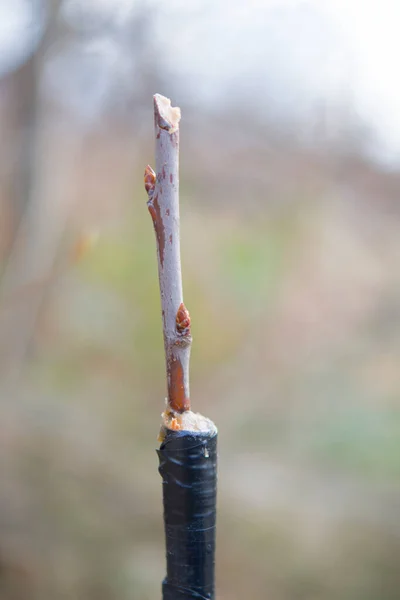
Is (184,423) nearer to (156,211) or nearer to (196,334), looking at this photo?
(156,211)

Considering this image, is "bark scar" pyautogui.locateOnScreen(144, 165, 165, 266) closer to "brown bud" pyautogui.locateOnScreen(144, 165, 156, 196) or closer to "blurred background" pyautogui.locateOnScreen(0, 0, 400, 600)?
"brown bud" pyautogui.locateOnScreen(144, 165, 156, 196)

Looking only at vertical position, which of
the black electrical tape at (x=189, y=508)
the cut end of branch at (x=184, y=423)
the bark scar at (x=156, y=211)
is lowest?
the black electrical tape at (x=189, y=508)

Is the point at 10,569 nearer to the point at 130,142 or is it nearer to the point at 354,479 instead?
the point at 354,479

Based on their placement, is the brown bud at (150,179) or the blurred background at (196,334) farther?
the blurred background at (196,334)

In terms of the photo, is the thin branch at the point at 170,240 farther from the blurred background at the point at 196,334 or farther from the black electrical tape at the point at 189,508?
the blurred background at the point at 196,334

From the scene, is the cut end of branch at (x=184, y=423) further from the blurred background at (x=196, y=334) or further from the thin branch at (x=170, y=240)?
the blurred background at (x=196, y=334)

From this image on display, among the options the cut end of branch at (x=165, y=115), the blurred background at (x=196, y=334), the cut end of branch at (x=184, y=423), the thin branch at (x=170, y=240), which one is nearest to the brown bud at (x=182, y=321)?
the thin branch at (x=170, y=240)

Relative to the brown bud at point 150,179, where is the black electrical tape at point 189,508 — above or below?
below

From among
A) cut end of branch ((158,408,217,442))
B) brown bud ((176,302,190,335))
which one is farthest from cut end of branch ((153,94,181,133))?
cut end of branch ((158,408,217,442))
